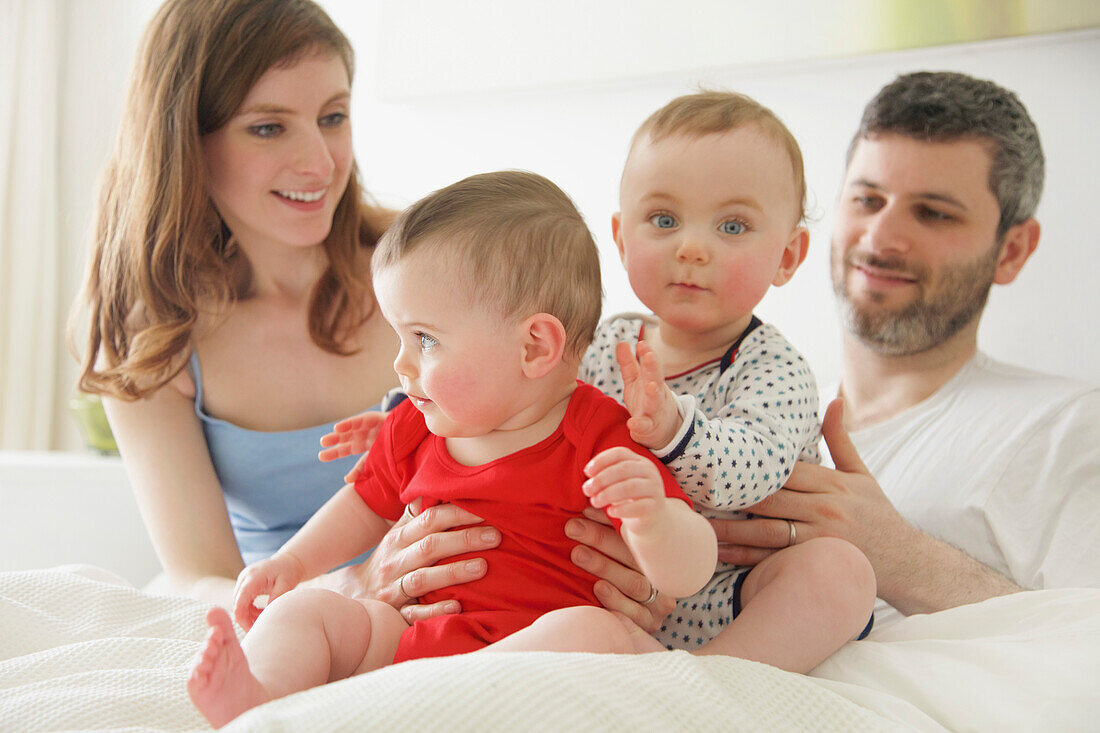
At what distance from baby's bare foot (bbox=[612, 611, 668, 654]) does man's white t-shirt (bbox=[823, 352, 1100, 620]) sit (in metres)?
0.74

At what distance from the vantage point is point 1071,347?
190 cm

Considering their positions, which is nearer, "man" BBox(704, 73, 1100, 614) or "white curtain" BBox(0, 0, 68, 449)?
"man" BBox(704, 73, 1100, 614)

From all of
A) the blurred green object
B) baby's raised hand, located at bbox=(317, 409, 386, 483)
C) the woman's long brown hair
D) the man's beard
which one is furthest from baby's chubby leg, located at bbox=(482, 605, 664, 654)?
the blurred green object

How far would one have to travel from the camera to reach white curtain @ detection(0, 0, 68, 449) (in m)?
3.20

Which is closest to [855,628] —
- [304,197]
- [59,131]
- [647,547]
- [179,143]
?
[647,547]

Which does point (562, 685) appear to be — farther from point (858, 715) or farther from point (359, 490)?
point (359, 490)

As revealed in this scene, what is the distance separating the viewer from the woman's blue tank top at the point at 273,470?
1590 mm

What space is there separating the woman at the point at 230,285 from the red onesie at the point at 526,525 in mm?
604

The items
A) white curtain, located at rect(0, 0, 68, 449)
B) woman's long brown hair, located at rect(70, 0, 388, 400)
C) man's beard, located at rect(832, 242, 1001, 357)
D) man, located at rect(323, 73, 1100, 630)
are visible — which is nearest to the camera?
man, located at rect(323, 73, 1100, 630)

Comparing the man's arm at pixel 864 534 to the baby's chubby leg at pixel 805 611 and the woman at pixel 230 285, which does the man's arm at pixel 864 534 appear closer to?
the baby's chubby leg at pixel 805 611

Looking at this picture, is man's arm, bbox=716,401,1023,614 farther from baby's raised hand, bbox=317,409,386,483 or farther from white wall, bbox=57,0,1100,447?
white wall, bbox=57,0,1100,447

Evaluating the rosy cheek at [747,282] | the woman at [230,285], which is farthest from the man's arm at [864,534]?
the woman at [230,285]

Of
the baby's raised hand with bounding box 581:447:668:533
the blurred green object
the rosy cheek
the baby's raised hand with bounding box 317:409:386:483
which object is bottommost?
the blurred green object

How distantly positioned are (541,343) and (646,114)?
1.65 metres
